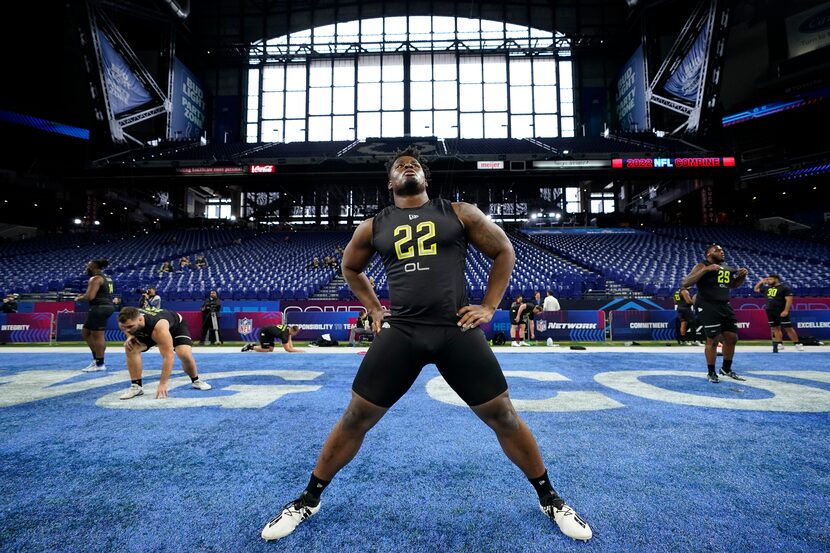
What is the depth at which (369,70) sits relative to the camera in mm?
38000

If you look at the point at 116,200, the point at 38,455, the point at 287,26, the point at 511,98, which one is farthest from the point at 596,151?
the point at 116,200

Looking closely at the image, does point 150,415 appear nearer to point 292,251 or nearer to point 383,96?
point 292,251

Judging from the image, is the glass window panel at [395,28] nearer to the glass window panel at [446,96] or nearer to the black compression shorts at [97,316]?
the glass window panel at [446,96]

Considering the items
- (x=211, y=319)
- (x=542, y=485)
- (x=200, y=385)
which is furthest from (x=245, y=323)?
(x=542, y=485)

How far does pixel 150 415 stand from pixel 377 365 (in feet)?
11.7

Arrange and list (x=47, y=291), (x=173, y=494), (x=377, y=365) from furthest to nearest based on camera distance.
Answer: (x=47, y=291) < (x=173, y=494) < (x=377, y=365)

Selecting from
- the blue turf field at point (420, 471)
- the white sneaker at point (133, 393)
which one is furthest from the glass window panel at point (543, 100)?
the white sneaker at point (133, 393)

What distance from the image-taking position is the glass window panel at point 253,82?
39.5 metres

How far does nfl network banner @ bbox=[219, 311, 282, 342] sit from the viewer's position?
508 inches

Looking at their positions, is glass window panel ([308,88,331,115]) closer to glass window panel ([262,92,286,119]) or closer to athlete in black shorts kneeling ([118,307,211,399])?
glass window panel ([262,92,286,119])

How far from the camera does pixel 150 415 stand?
420cm

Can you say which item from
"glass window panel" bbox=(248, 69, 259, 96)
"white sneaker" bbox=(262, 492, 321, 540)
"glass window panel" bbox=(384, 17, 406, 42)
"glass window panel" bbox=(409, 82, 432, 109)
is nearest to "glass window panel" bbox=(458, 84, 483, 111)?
"glass window panel" bbox=(409, 82, 432, 109)

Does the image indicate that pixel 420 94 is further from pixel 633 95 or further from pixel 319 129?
pixel 633 95

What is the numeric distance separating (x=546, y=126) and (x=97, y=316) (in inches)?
1549
